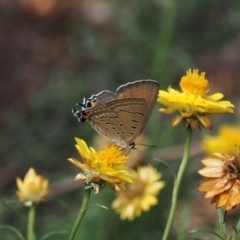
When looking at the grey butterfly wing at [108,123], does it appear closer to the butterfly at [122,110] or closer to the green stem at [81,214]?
the butterfly at [122,110]

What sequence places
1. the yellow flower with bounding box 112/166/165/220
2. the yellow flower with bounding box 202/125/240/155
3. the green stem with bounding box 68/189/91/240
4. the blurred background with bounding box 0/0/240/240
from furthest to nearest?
the blurred background with bounding box 0/0/240/240, the yellow flower with bounding box 202/125/240/155, the yellow flower with bounding box 112/166/165/220, the green stem with bounding box 68/189/91/240

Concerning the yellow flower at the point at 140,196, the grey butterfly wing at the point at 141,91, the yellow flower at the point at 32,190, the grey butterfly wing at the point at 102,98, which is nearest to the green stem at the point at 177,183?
the grey butterfly wing at the point at 141,91

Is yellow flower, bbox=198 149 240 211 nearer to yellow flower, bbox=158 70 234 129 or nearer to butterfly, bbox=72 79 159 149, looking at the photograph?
yellow flower, bbox=158 70 234 129

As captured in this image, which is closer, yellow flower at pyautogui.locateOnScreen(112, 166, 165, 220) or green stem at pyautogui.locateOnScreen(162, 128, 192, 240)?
green stem at pyautogui.locateOnScreen(162, 128, 192, 240)

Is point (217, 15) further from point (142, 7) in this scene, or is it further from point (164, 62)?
point (164, 62)

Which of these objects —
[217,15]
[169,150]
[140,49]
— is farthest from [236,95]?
[169,150]

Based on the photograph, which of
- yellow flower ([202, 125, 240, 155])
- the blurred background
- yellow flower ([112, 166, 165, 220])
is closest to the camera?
yellow flower ([112, 166, 165, 220])

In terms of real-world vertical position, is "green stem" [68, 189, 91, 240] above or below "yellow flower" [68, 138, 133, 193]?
below

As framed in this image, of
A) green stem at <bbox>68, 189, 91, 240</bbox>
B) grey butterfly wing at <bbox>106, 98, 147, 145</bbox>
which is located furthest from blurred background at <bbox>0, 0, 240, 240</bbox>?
green stem at <bbox>68, 189, 91, 240</bbox>
